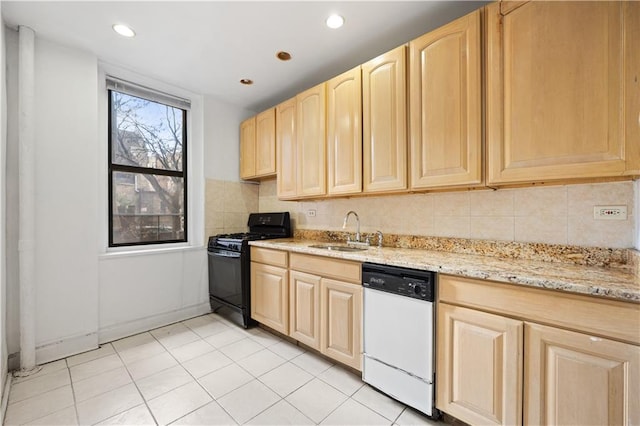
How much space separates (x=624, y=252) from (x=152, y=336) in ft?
11.3

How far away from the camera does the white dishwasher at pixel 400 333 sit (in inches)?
56.6

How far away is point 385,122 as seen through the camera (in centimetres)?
194

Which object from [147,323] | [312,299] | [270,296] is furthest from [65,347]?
[312,299]

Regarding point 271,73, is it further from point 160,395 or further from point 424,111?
point 160,395

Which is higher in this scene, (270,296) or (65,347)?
(270,296)

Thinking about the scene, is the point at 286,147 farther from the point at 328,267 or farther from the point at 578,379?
the point at 578,379

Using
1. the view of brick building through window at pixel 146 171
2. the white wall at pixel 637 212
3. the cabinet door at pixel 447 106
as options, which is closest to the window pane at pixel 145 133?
the view of brick building through window at pixel 146 171

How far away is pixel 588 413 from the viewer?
1.05 meters

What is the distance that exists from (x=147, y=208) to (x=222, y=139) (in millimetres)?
1133

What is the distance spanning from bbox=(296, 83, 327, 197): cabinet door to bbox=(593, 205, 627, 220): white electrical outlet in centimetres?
173

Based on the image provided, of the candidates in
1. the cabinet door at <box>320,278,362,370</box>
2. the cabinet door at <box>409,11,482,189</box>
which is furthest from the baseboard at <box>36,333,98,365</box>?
the cabinet door at <box>409,11,482,189</box>

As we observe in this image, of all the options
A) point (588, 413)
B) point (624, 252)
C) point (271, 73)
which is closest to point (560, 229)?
point (624, 252)

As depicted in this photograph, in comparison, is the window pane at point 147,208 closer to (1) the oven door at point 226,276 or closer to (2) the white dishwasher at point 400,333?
(1) the oven door at point 226,276

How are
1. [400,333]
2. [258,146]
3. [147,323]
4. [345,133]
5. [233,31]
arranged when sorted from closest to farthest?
[400,333]
[233,31]
[345,133]
[147,323]
[258,146]
